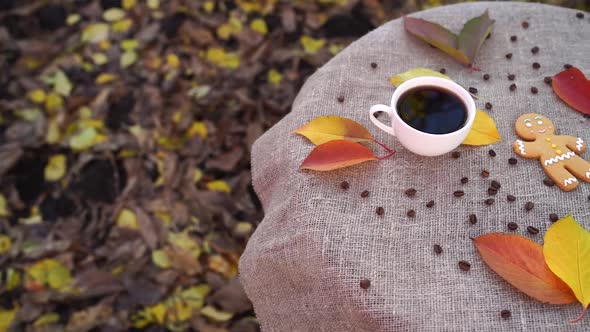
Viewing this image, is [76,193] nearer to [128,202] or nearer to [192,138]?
[128,202]

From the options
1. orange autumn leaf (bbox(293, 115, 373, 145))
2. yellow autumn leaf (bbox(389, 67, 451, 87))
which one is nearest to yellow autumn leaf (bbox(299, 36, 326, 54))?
yellow autumn leaf (bbox(389, 67, 451, 87))

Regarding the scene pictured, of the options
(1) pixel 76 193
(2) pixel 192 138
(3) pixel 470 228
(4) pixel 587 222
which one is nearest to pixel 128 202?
(1) pixel 76 193

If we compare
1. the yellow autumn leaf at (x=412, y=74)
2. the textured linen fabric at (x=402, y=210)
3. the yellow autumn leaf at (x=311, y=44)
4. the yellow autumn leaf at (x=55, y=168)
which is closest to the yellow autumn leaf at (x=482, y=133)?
the textured linen fabric at (x=402, y=210)

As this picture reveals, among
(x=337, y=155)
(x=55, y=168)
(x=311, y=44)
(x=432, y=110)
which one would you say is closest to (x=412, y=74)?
(x=432, y=110)

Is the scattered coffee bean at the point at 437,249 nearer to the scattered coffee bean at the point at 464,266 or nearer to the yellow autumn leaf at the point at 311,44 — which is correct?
the scattered coffee bean at the point at 464,266

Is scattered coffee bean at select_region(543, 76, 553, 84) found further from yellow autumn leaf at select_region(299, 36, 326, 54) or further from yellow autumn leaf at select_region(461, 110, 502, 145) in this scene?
yellow autumn leaf at select_region(299, 36, 326, 54)
